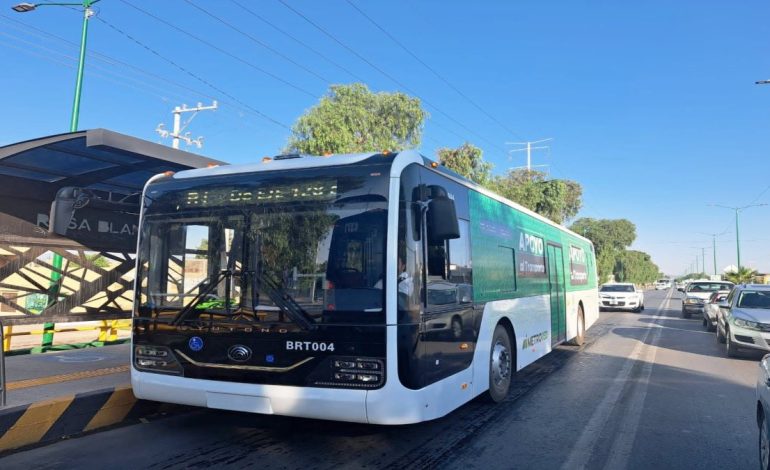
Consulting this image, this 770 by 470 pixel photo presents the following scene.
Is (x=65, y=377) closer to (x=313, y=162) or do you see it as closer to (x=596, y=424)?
(x=313, y=162)

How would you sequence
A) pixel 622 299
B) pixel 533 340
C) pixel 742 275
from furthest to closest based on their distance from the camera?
pixel 742 275
pixel 622 299
pixel 533 340

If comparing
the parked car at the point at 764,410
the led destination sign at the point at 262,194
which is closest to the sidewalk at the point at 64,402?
the led destination sign at the point at 262,194

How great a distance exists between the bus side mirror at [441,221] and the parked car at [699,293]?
21916 millimetres

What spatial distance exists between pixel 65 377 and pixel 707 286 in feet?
86.5

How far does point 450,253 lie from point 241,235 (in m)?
2.13

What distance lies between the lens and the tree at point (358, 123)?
19.3 meters

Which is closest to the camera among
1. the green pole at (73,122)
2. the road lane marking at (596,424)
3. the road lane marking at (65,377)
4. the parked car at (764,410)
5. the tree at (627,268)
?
the parked car at (764,410)

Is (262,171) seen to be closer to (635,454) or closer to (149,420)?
(149,420)

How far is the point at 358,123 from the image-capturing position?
21.6 meters

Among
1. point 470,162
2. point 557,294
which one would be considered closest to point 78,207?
point 557,294

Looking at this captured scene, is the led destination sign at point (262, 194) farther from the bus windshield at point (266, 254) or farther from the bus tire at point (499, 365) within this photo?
the bus tire at point (499, 365)

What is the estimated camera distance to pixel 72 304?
959 centimetres

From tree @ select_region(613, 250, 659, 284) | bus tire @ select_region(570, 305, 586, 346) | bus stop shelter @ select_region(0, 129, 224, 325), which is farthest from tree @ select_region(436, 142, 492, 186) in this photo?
tree @ select_region(613, 250, 659, 284)

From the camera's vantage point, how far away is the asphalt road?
495 centimetres
